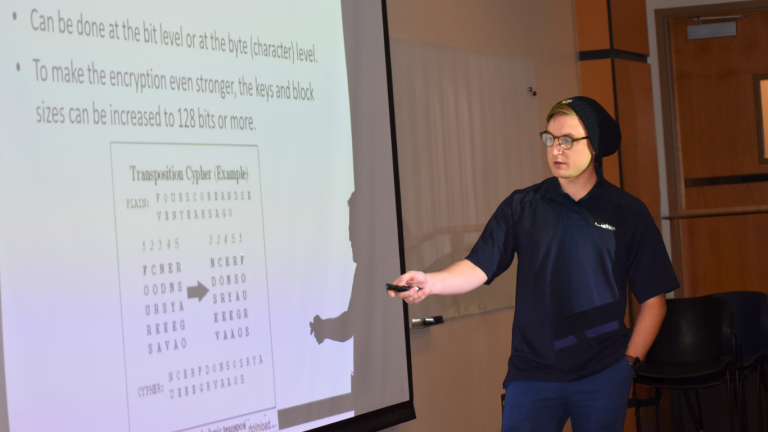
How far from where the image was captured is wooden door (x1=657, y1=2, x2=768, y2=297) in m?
4.72

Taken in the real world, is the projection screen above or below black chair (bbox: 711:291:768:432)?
above

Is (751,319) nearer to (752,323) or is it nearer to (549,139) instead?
(752,323)

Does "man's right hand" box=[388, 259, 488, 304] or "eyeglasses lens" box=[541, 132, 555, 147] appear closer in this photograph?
"man's right hand" box=[388, 259, 488, 304]

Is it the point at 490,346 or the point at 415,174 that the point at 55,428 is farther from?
the point at 490,346

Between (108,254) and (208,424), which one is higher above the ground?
(108,254)

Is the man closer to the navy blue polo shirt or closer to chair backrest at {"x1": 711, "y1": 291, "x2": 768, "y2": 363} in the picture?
the navy blue polo shirt

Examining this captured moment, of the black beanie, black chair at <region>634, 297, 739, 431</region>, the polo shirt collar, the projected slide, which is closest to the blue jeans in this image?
the polo shirt collar

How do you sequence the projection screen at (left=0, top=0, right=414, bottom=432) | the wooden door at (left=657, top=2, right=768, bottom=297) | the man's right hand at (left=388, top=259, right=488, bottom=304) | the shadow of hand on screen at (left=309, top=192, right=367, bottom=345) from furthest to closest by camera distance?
the wooden door at (left=657, top=2, right=768, bottom=297), the shadow of hand on screen at (left=309, top=192, right=367, bottom=345), the man's right hand at (left=388, top=259, right=488, bottom=304), the projection screen at (left=0, top=0, right=414, bottom=432)

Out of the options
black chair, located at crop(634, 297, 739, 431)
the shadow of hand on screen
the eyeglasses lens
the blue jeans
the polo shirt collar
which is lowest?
black chair, located at crop(634, 297, 739, 431)

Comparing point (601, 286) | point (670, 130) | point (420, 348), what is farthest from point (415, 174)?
point (670, 130)

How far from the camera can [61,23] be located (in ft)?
6.12

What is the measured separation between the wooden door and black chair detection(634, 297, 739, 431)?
3.62 ft

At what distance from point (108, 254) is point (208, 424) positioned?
62 centimetres

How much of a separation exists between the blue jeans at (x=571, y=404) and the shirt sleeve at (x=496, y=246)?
38cm
